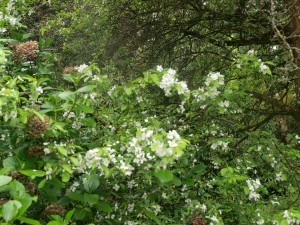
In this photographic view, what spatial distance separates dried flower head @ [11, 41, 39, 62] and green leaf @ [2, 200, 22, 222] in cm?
124

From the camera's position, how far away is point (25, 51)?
245 centimetres

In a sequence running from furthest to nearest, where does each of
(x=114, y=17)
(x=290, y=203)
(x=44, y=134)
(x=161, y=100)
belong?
(x=114, y=17) < (x=161, y=100) < (x=290, y=203) < (x=44, y=134)

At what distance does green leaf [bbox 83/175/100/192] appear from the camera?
203cm

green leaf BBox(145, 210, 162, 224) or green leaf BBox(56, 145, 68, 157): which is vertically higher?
green leaf BBox(56, 145, 68, 157)

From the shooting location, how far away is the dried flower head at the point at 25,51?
2.45m

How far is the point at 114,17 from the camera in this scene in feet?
16.0

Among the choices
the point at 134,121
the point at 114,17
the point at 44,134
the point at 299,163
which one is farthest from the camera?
the point at 114,17

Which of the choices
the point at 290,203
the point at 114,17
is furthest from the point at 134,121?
the point at 114,17

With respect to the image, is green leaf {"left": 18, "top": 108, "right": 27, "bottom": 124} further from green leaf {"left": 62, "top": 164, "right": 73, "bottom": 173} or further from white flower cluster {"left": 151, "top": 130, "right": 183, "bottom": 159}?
white flower cluster {"left": 151, "top": 130, "right": 183, "bottom": 159}

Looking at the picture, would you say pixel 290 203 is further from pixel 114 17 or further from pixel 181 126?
pixel 114 17

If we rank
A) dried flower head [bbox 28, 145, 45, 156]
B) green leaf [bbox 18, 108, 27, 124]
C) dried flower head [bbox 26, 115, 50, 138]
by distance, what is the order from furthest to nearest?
dried flower head [bbox 28, 145, 45, 156]
dried flower head [bbox 26, 115, 50, 138]
green leaf [bbox 18, 108, 27, 124]

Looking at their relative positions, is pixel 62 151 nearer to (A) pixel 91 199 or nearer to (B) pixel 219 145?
(A) pixel 91 199

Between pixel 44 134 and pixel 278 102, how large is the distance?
3024 mm

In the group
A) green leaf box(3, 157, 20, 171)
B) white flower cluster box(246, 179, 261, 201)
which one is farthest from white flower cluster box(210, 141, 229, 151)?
green leaf box(3, 157, 20, 171)
